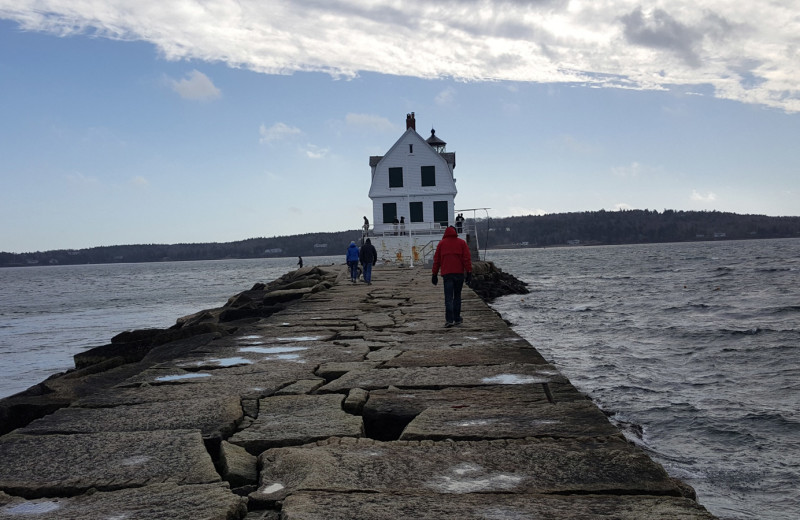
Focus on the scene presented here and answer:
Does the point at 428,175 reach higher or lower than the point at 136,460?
higher

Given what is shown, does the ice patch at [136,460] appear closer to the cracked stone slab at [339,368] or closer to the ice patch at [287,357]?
the cracked stone slab at [339,368]

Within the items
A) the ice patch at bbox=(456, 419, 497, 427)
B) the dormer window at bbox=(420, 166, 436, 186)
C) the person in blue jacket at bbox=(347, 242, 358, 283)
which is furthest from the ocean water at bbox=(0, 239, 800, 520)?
the dormer window at bbox=(420, 166, 436, 186)

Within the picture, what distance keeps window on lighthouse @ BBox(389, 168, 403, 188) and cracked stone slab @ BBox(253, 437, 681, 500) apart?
3253cm

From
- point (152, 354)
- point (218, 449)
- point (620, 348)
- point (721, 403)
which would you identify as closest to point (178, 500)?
point (218, 449)

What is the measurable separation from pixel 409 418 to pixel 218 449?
1.11m

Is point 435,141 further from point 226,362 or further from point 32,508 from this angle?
point 32,508

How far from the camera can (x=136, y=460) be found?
3432 mm

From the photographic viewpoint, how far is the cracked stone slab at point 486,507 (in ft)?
8.58

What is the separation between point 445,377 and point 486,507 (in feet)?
8.64

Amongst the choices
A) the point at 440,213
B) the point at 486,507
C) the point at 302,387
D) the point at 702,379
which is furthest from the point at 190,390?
the point at 440,213

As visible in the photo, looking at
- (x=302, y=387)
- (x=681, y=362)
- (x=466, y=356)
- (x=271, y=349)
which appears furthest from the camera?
(x=681, y=362)

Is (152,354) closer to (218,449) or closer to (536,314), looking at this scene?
(218,449)

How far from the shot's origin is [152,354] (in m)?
7.76

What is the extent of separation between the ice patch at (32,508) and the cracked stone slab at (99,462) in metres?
0.12
